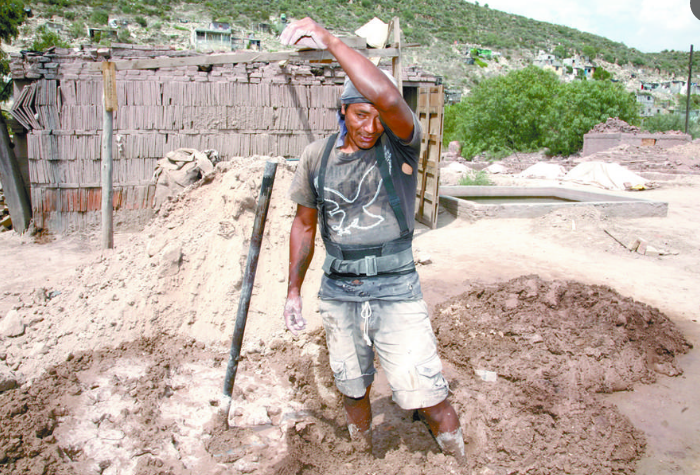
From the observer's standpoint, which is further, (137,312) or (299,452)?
(137,312)

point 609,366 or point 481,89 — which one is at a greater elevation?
point 481,89

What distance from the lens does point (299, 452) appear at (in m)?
2.30

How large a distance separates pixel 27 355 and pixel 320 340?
6.36 feet

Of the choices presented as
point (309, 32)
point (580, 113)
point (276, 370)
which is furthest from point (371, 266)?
point (580, 113)

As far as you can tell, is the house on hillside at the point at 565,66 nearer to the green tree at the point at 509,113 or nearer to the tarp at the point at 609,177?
the green tree at the point at 509,113

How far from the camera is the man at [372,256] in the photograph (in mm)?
1931

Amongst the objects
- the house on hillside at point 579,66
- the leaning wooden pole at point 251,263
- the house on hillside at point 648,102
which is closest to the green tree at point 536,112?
the leaning wooden pole at point 251,263

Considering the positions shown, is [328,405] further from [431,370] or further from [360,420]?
[431,370]

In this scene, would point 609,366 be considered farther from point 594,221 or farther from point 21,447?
point 594,221

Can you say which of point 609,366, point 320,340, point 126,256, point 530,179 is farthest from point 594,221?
point 530,179

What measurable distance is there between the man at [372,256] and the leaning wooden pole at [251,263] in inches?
13.4

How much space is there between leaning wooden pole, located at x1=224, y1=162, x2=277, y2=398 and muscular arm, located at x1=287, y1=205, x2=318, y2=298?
275mm

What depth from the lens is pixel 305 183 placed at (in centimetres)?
204

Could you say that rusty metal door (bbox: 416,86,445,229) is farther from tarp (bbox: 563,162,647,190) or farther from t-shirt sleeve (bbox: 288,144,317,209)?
tarp (bbox: 563,162,647,190)
